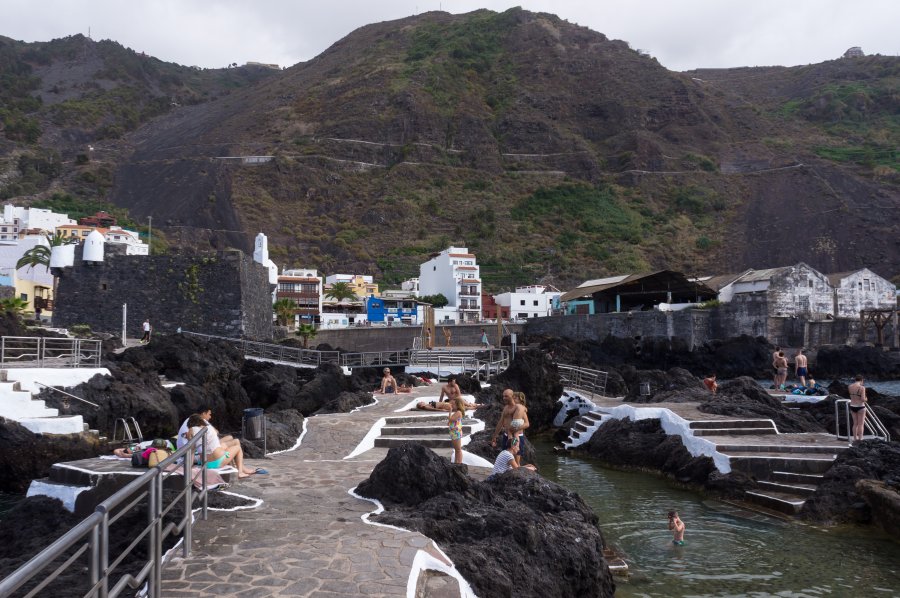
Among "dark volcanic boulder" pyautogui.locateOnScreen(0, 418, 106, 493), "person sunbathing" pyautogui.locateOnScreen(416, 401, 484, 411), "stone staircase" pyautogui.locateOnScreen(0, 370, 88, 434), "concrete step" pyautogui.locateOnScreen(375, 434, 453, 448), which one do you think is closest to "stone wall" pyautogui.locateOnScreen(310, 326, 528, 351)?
"person sunbathing" pyautogui.locateOnScreen(416, 401, 484, 411)

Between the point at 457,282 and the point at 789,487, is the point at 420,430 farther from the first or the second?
the point at 457,282

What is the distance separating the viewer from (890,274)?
223 ft

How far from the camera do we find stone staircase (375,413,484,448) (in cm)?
1090

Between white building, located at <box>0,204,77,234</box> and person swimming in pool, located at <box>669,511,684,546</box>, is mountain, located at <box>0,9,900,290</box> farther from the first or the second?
person swimming in pool, located at <box>669,511,684,546</box>

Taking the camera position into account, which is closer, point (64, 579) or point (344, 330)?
point (64, 579)

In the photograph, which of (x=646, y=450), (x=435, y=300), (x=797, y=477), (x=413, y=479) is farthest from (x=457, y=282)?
(x=413, y=479)

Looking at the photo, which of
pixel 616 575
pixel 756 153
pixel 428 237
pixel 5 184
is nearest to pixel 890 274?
pixel 756 153

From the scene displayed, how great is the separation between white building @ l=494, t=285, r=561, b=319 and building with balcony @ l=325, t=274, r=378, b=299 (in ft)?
44.1

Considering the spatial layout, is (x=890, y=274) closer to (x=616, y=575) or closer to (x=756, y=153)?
(x=756, y=153)

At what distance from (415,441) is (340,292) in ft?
165

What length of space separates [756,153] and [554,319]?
68.8 m

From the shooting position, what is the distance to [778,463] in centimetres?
1100

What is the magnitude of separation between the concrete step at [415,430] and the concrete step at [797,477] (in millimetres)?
A: 5109

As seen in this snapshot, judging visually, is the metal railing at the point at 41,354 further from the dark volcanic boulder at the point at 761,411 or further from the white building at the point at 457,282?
the white building at the point at 457,282
